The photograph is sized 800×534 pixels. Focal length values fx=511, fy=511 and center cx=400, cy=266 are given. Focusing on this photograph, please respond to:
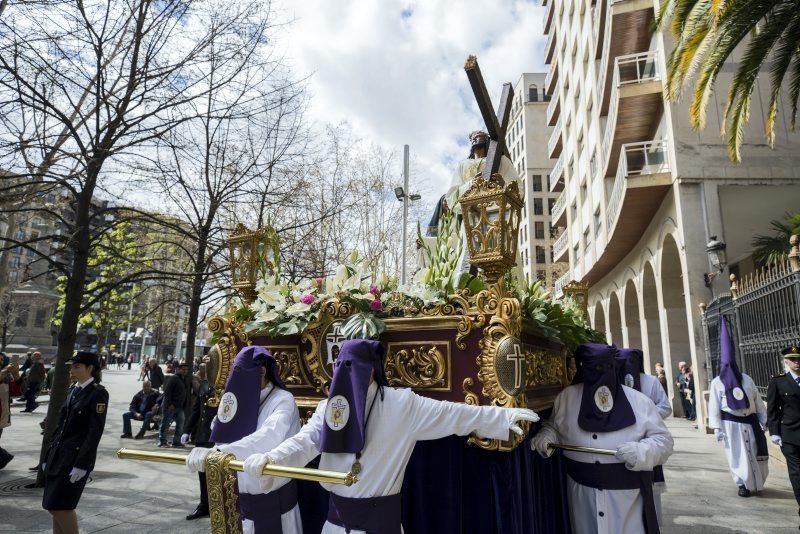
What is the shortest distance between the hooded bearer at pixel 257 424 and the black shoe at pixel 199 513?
3295mm

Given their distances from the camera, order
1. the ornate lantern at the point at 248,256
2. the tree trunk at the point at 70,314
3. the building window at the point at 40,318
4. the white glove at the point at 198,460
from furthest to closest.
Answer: the building window at the point at 40,318, the tree trunk at the point at 70,314, the ornate lantern at the point at 248,256, the white glove at the point at 198,460

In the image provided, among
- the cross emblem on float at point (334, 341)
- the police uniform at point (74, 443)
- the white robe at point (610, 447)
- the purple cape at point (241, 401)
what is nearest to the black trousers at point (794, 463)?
the white robe at point (610, 447)

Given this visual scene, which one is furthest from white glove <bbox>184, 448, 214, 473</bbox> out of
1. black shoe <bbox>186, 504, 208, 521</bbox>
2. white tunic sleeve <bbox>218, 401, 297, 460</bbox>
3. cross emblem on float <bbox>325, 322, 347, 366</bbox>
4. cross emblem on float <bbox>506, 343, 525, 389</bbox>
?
black shoe <bbox>186, 504, 208, 521</bbox>

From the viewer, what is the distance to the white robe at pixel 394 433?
10.4 feet

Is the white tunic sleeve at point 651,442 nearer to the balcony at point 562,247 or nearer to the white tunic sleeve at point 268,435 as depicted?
the white tunic sleeve at point 268,435

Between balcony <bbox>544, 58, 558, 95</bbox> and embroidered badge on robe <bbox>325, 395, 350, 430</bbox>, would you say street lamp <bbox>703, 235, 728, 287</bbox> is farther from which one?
balcony <bbox>544, 58, 558, 95</bbox>

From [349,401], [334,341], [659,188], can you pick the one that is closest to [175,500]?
[334,341]

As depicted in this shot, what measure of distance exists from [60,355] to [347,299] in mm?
6372

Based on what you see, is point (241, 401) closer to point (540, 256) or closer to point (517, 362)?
point (517, 362)

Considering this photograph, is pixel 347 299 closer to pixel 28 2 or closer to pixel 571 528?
pixel 571 528

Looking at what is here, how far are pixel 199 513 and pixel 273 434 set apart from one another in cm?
398

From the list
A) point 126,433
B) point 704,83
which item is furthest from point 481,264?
point 126,433

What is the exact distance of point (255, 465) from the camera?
2750 mm

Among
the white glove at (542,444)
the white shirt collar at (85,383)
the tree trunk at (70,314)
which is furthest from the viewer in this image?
the tree trunk at (70,314)
